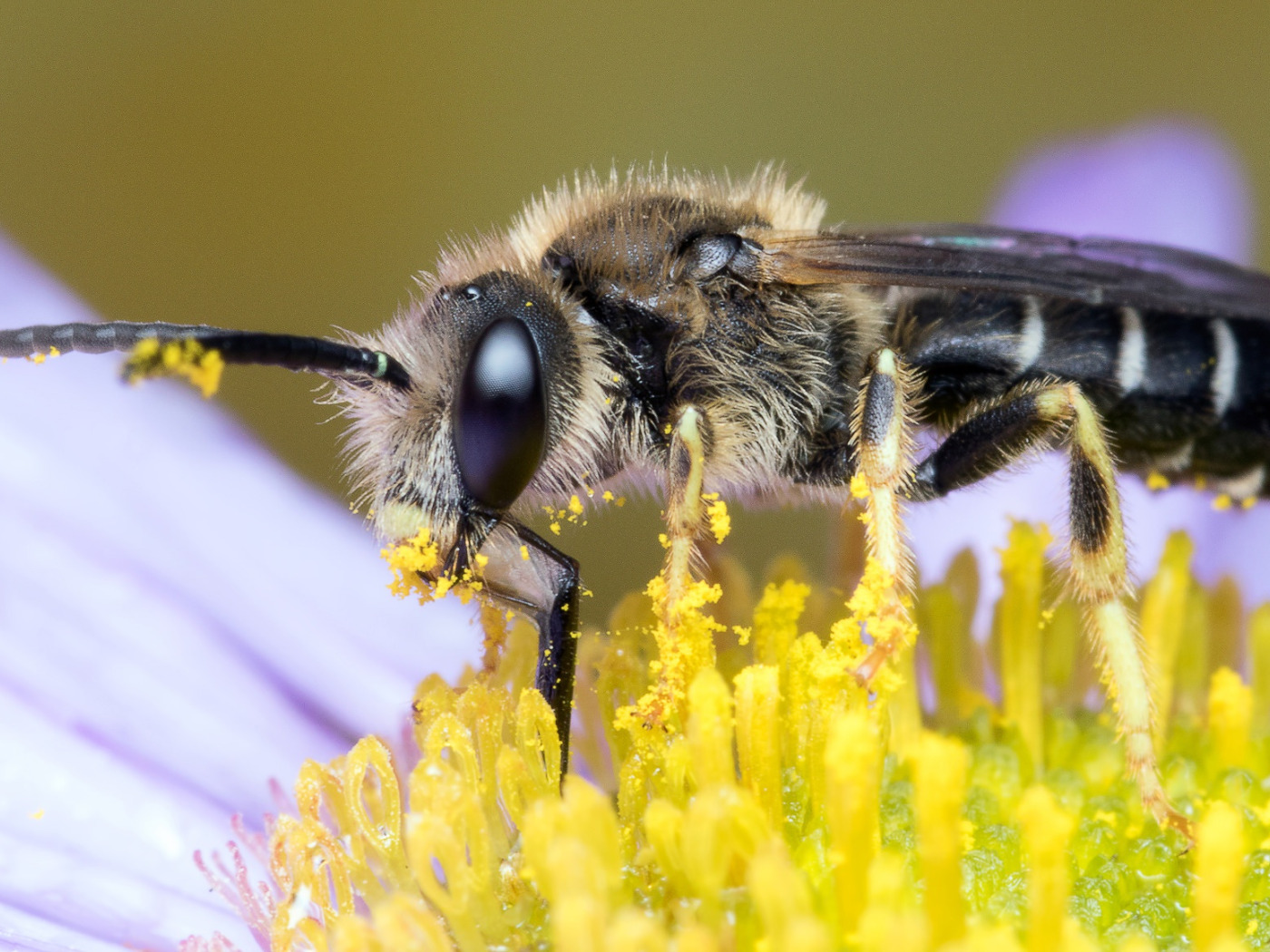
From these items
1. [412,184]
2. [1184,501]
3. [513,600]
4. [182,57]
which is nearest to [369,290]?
[412,184]

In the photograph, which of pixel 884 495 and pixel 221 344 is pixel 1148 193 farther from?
pixel 221 344

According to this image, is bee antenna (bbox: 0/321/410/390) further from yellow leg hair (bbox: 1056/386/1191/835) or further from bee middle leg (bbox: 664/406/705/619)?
yellow leg hair (bbox: 1056/386/1191/835)

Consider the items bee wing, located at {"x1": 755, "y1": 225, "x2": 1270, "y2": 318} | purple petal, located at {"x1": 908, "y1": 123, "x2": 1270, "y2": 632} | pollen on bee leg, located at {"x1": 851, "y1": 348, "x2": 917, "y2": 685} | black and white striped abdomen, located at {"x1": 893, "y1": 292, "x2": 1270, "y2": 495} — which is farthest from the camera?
purple petal, located at {"x1": 908, "y1": 123, "x2": 1270, "y2": 632}

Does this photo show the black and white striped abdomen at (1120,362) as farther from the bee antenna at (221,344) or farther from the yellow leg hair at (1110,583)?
the bee antenna at (221,344)

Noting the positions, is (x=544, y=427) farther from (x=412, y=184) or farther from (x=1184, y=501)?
(x=412, y=184)

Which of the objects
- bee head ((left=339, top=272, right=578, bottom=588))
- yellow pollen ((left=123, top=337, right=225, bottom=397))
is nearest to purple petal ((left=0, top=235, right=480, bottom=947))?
bee head ((left=339, top=272, right=578, bottom=588))
